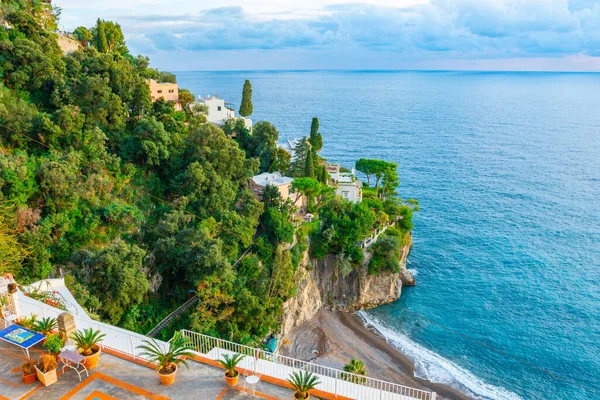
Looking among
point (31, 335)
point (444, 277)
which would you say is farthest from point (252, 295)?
point (444, 277)

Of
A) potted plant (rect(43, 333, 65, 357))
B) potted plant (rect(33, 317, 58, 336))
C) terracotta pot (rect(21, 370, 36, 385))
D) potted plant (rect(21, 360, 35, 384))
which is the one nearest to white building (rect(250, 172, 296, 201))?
potted plant (rect(33, 317, 58, 336))

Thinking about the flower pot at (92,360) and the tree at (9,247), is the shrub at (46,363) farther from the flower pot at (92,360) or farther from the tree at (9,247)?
the tree at (9,247)

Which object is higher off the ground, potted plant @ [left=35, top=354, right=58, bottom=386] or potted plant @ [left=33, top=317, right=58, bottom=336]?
potted plant @ [left=33, top=317, right=58, bottom=336]

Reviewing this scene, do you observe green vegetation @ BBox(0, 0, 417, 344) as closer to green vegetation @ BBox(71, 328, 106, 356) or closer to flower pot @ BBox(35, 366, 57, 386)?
green vegetation @ BBox(71, 328, 106, 356)

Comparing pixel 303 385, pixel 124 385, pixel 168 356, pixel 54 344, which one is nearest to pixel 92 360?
pixel 54 344

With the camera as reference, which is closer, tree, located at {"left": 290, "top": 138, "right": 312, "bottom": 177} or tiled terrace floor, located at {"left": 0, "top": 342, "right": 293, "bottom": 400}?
tiled terrace floor, located at {"left": 0, "top": 342, "right": 293, "bottom": 400}

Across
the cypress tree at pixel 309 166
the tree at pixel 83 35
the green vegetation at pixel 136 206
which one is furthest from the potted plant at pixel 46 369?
the tree at pixel 83 35

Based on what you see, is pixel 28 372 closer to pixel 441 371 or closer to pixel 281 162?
pixel 441 371

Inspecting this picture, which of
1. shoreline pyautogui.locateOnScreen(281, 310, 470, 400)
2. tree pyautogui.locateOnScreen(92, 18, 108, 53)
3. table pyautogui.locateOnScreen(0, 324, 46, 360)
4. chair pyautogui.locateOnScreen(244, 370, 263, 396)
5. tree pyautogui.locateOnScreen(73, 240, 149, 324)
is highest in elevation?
tree pyautogui.locateOnScreen(92, 18, 108, 53)
